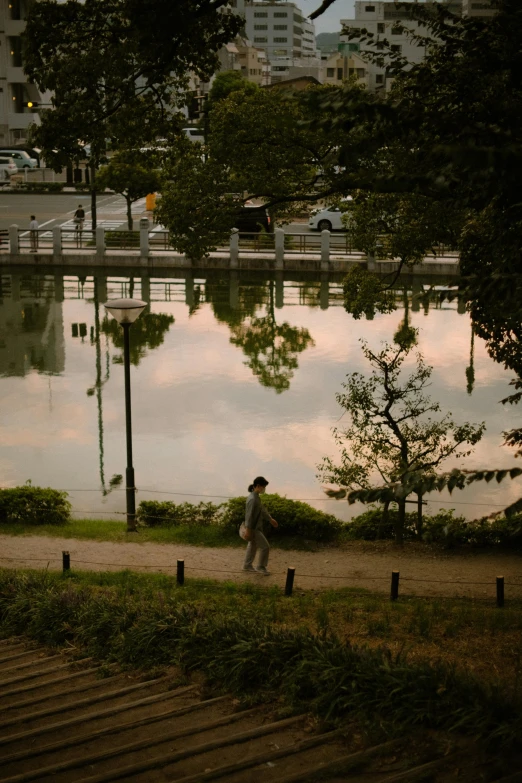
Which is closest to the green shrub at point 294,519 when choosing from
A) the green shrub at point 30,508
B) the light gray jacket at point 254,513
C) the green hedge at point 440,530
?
the green hedge at point 440,530

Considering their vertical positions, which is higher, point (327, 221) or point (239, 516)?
point (327, 221)

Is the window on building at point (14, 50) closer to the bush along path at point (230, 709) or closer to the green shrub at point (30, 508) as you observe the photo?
the green shrub at point (30, 508)

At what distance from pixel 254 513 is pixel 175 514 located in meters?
2.80

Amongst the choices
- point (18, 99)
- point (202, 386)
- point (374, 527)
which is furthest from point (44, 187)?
point (374, 527)

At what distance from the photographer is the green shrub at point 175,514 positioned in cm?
1327

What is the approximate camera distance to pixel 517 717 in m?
5.38

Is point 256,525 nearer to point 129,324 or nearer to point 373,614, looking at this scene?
point 373,614

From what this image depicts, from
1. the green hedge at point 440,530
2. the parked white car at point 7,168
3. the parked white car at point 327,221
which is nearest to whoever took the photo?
the green hedge at point 440,530

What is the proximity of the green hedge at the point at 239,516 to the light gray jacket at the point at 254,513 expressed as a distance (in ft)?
5.37

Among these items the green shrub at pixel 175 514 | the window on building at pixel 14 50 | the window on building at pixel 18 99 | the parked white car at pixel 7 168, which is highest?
the window on building at pixel 14 50

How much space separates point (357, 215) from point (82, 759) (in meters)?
10.6

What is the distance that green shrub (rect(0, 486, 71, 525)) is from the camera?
43.4 ft

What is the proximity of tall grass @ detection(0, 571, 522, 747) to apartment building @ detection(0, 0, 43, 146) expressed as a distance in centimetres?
5549

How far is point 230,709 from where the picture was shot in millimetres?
6152
